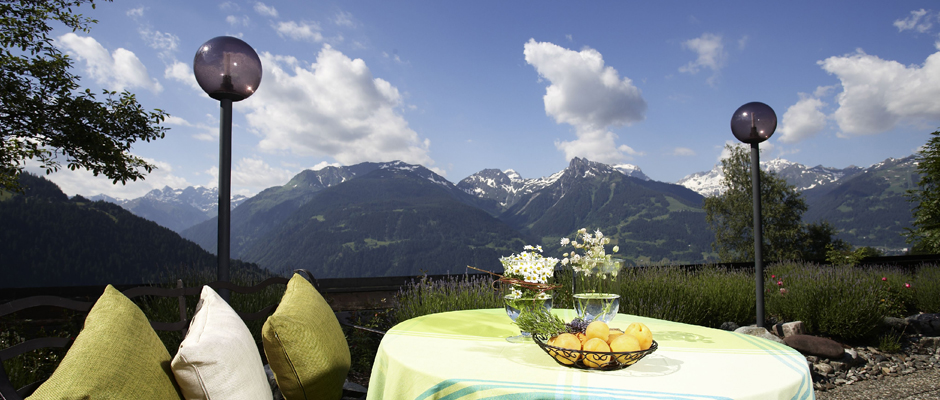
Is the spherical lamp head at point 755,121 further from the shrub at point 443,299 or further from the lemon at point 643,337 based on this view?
the lemon at point 643,337

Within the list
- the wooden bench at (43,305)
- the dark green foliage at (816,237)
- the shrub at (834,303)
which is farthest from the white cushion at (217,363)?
the dark green foliage at (816,237)

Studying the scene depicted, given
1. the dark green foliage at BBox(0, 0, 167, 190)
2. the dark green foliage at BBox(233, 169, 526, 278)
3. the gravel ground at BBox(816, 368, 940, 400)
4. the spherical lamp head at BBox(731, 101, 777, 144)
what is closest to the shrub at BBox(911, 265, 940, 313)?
the gravel ground at BBox(816, 368, 940, 400)

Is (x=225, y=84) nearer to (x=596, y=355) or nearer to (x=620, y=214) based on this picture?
(x=596, y=355)

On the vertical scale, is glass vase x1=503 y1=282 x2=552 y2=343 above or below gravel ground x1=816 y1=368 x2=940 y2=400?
above

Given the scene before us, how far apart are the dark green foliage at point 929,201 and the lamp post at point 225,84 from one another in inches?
596

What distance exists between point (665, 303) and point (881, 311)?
2.40 meters

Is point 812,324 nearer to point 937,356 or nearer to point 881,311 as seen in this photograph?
point 881,311

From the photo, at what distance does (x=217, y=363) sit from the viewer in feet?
3.91

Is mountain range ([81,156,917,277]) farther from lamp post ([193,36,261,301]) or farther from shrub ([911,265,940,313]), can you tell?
lamp post ([193,36,261,301])

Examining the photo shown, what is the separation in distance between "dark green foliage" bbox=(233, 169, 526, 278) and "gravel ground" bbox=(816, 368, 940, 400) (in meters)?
87.6

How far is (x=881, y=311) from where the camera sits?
5.00m

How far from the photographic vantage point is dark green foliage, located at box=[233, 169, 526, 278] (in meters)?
97.9

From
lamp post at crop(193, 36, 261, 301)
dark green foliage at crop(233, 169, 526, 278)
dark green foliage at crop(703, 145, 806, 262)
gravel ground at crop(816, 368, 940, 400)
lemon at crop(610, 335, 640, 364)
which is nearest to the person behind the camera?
lemon at crop(610, 335, 640, 364)

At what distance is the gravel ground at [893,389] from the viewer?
3.61 metres
